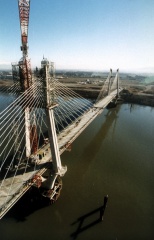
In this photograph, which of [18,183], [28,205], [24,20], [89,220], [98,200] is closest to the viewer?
[18,183]

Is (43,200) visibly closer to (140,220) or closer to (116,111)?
(140,220)

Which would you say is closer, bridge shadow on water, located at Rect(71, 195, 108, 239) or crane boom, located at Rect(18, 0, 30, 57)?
bridge shadow on water, located at Rect(71, 195, 108, 239)

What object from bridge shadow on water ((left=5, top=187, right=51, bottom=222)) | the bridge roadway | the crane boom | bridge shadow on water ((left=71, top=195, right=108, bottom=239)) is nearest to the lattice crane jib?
the crane boom

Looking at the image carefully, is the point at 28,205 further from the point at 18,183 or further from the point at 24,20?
the point at 24,20

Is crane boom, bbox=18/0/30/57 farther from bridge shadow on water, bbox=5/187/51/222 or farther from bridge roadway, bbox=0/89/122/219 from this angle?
bridge shadow on water, bbox=5/187/51/222

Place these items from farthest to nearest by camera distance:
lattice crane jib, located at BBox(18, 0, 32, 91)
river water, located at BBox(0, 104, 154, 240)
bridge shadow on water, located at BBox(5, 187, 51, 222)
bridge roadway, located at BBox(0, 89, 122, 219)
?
lattice crane jib, located at BBox(18, 0, 32, 91) → bridge shadow on water, located at BBox(5, 187, 51, 222) → river water, located at BBox(0, 104, 154, 240) → bridge roadway, located at BBox(0, 89, 122, 219)

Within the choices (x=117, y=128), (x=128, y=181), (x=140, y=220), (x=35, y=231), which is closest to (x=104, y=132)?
(x=117, y=128)

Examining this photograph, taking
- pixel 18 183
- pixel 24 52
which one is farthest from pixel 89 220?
pixel 24 52

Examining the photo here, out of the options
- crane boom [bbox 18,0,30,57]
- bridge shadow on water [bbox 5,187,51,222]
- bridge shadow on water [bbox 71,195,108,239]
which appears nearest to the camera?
bridge shadow on water [bbox 71,195,108,239]
